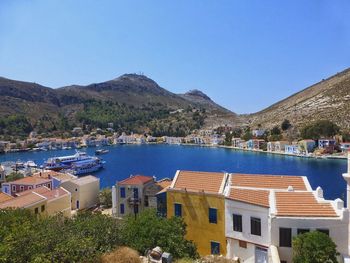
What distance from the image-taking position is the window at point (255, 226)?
51.4ft

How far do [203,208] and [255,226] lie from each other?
3.92 metres

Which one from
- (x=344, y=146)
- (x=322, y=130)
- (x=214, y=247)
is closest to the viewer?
(x=214, y=247)

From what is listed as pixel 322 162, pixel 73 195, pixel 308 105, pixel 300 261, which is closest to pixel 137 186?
pixel 73 195

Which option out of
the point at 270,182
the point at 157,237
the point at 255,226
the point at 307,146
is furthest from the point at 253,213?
the point at 307,146

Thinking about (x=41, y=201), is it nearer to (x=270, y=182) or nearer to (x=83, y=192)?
(x=83, y=192)

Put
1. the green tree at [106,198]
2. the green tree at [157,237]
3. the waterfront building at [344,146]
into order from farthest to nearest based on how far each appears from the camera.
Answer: the waterfront building at [344,146]
the green tree at [106,198]
the green tree at [157,237]

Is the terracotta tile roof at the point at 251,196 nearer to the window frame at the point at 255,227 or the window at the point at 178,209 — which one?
the window frame at the point at 255,227

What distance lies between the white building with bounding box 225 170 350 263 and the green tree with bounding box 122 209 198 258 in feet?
10.1

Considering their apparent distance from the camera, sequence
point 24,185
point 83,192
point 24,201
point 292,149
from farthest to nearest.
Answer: point 292,149 < point 24,185 < point 83,192 < point 24,201

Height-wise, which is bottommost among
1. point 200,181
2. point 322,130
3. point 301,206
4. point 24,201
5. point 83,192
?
point 83,192

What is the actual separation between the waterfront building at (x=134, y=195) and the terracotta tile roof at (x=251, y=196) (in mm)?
12660

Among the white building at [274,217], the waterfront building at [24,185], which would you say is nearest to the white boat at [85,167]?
the waterfront building at [24,185]

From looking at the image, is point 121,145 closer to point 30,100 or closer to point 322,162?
point 30,100

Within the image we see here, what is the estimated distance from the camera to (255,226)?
15836mm
